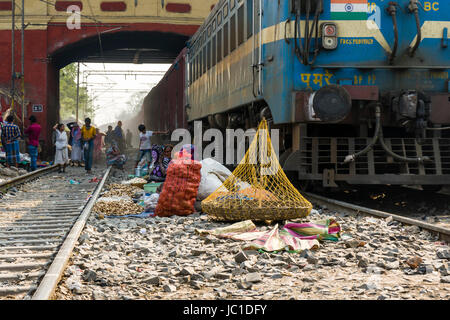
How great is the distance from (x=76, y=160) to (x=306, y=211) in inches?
565

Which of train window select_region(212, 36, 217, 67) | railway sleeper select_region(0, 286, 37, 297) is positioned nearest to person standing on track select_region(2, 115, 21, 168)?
train window select_region(212, 36, 217, 67)

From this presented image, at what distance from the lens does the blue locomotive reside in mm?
7008

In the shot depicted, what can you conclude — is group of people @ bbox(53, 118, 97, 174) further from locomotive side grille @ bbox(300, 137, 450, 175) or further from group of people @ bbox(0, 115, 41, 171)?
locomotive side grille @ bbox(300, 137, 450, 175)

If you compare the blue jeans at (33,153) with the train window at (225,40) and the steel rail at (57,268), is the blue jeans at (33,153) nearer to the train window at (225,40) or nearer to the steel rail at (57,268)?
the train window at (225,40)

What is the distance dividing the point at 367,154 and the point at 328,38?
153 cm

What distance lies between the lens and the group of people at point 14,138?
1410 cm

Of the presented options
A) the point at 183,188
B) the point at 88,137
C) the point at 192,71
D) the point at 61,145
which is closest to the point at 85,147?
the point at 88,137

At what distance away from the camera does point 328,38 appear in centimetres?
719

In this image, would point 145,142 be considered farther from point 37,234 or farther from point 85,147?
point 37,234

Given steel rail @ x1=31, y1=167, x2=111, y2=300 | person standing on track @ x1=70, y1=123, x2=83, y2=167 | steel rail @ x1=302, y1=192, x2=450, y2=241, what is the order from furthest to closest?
person standing on track @ x1=70, y1=123, x2=83, y2=167
steel rail @ x1=302, y1=192, x2=450, y2=241
steel rail @ x1=31, y1=167, x2=111, y2=300

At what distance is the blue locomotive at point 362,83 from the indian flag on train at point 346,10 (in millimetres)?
12

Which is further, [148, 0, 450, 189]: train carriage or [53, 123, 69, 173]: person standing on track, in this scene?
[53, 123, 69, 173]: person standing on track
